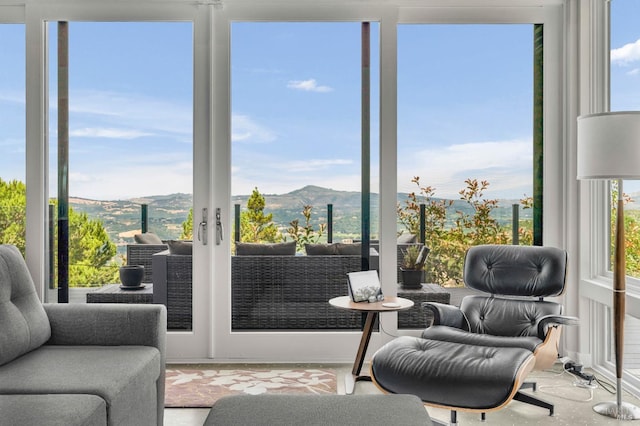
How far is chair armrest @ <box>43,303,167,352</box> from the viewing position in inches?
107

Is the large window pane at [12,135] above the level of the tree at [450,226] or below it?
above

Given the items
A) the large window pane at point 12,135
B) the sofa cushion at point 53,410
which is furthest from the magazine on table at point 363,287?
the large window pane at point 12,135

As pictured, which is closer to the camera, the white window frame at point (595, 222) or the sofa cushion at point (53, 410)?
the sofa cushion at point (53, 410)

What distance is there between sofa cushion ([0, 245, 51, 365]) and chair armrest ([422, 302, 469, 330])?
2000mm

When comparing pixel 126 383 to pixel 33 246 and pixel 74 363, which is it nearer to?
pixel 74 363

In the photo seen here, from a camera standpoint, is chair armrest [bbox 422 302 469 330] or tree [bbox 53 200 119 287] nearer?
chair armrest [bbox 422 302 469 330]

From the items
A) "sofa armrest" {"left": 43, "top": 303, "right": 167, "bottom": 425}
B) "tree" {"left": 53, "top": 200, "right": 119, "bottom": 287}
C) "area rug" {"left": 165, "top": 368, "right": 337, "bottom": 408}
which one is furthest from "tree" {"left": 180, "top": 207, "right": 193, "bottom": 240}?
"sofa armrest" {"left": 43, "top": 303, "right": 167, "bottom": 425}

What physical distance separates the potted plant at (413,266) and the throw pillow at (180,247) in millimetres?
1511

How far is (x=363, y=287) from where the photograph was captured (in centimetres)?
350

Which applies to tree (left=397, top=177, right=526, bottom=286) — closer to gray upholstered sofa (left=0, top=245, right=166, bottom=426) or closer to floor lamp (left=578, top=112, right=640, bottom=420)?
floor lamp (left=578, top=112, right=640, bottom=420)

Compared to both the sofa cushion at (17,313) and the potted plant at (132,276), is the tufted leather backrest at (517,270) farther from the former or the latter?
the sofa cushion at (17,313)

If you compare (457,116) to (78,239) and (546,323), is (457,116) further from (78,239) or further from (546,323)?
(78,239)

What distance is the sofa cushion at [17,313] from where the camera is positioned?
2436 mm

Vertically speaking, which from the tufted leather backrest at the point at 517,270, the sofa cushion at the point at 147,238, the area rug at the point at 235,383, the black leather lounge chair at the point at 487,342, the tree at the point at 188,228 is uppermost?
the tree at the point at 188,228
